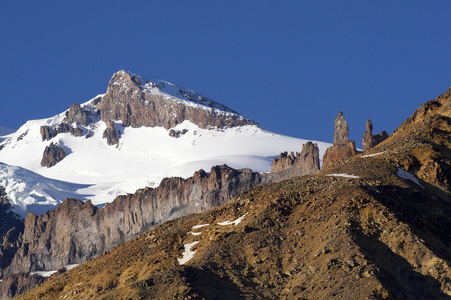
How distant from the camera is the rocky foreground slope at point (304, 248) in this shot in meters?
64.0

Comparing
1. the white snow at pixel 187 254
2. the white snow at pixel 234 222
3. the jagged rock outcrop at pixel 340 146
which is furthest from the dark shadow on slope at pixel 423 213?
the jagged rock outcrop at pixel 340 146

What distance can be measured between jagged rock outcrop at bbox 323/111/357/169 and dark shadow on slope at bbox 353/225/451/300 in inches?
2855

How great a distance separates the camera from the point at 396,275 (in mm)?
65375

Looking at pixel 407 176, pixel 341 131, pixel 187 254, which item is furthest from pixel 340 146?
pixel 187 254

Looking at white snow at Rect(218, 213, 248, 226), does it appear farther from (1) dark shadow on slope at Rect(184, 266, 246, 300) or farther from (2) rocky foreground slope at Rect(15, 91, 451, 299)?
(1) dark shadow on slope at Rect(184, 266, 246, 300)

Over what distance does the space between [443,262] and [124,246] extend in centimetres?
2761

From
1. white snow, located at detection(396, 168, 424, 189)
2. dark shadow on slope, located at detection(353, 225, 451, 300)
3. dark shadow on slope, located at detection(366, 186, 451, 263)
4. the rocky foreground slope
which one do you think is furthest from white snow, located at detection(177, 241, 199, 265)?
white snow, located at detection(396, 168, 424, 189)

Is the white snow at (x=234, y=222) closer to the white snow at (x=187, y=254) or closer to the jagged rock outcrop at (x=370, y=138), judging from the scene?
the white snow at (x=187, y=254)

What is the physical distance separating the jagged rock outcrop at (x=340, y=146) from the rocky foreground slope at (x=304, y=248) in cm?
6038

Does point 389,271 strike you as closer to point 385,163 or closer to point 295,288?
A: point 295,288

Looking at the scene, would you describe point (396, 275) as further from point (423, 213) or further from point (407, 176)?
point (407, 176)

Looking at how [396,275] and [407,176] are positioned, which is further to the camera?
[407,176]

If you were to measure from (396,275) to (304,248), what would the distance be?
7.32 metres

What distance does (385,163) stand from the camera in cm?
8894
